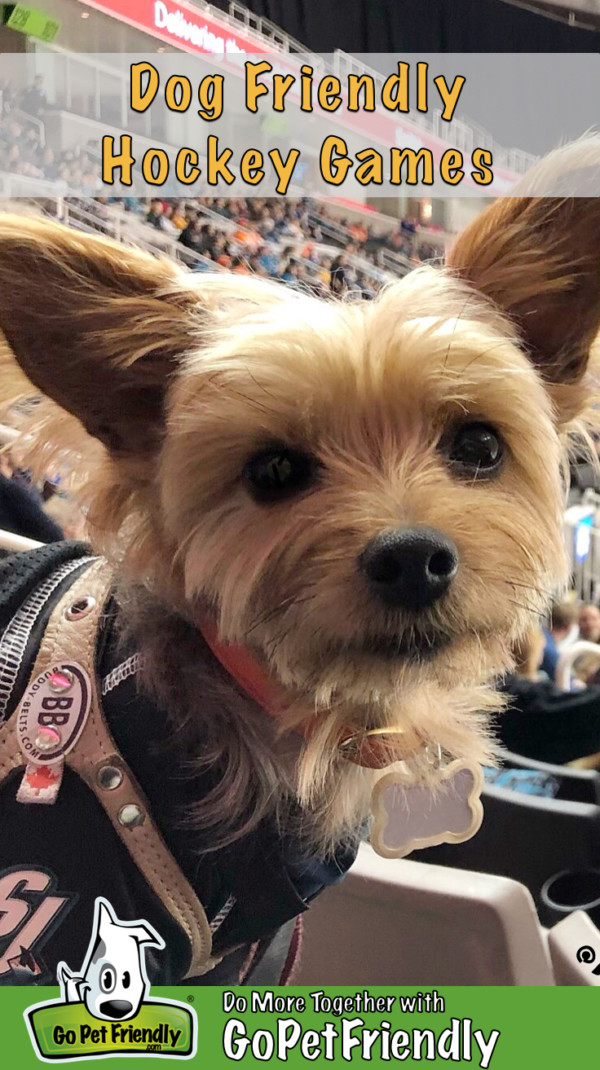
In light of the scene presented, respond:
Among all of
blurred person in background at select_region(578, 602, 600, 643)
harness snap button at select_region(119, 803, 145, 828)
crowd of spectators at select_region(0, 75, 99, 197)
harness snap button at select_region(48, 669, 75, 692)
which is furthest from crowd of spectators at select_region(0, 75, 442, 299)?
blurred person in background at select_region(578, 602, 600, 643)

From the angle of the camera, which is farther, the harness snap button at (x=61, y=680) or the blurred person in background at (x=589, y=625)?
the blurred person in background at (x=589, y=625)

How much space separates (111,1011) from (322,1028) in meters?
0.21

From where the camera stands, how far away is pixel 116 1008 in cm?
69

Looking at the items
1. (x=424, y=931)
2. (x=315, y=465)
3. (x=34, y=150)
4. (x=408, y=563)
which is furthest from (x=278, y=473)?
(x=34, y=150)

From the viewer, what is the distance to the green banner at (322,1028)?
70cm

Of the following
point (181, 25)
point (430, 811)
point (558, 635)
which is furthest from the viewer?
point (558, 635)

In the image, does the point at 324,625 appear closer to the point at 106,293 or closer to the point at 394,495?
the point at 394,495

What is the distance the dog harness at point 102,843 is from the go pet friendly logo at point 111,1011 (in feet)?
0.05

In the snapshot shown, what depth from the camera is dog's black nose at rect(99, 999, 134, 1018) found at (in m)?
0.68

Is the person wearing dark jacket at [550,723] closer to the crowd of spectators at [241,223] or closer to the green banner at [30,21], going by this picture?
the crowd of spectators at [241,223]

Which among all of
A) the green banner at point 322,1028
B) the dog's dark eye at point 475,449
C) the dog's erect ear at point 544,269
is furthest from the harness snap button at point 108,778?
the dog's erect ear at point 544,269

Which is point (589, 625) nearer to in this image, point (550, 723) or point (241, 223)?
point (550, 723)

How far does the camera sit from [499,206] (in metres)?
0.73

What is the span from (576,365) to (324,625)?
404 mm
